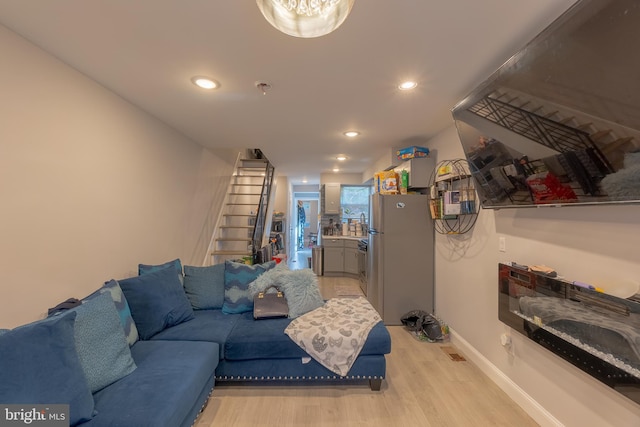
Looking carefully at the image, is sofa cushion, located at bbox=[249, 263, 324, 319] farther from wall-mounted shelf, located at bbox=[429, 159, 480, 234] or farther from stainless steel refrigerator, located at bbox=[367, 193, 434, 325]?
wall-mounted shelf, located at bbox=[429, 159, 480, 234]

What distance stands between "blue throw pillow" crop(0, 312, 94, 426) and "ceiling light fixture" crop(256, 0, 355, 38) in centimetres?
164

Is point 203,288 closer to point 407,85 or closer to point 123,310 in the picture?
point 123,310

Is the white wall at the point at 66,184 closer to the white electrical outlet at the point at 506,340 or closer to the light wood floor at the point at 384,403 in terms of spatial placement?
the light wood floor at the point at 384,403

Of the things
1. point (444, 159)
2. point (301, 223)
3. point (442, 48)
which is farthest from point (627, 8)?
point (301, 223)

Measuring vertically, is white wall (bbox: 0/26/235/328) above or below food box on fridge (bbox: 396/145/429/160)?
below

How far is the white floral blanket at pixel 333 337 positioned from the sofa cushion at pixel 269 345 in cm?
5

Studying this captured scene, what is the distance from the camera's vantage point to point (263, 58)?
1636 mm

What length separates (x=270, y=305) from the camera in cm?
246

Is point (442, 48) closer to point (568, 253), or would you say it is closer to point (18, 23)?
point (568, 253)

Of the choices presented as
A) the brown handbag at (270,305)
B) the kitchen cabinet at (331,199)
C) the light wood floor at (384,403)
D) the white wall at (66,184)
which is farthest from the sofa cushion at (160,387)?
the kitchen cabinet at (331,199)

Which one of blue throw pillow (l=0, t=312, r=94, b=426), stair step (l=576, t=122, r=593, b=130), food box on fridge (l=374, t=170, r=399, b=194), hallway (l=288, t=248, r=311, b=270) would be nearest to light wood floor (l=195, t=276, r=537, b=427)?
blue throw pillow (l=0, t=312, r=94, b=426)

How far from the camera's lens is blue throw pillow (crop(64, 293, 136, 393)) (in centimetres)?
140

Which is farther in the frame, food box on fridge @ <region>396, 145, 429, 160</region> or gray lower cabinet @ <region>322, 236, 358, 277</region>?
gray lower cabinet @ <region>322, 236, 358, 277</region>

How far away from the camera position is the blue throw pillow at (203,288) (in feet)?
8.65
